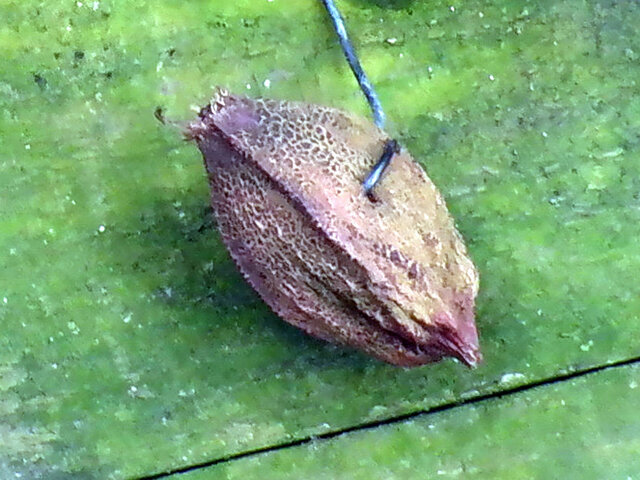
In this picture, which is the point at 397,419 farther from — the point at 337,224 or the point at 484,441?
the point at 337,224

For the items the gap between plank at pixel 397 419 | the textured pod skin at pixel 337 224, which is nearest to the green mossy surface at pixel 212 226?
the gap between plank at pixel 397 419

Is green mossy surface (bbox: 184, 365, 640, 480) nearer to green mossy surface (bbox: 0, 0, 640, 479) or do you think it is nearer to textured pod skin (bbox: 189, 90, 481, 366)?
green mossy surface (bbox: 0, 0, 640, 479)

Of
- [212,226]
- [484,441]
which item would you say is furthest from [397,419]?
[212,226]

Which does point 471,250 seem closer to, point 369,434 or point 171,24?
point 369,434

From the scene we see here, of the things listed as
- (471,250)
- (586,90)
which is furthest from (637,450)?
(586,90)

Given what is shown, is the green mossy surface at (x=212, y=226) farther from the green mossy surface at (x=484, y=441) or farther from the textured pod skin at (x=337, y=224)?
the textured pod skin at (x=337, y=224)

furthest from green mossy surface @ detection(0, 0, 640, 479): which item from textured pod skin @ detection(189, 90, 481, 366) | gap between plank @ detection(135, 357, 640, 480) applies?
textured pod skin @ detection(189, 90, 481, 366)
